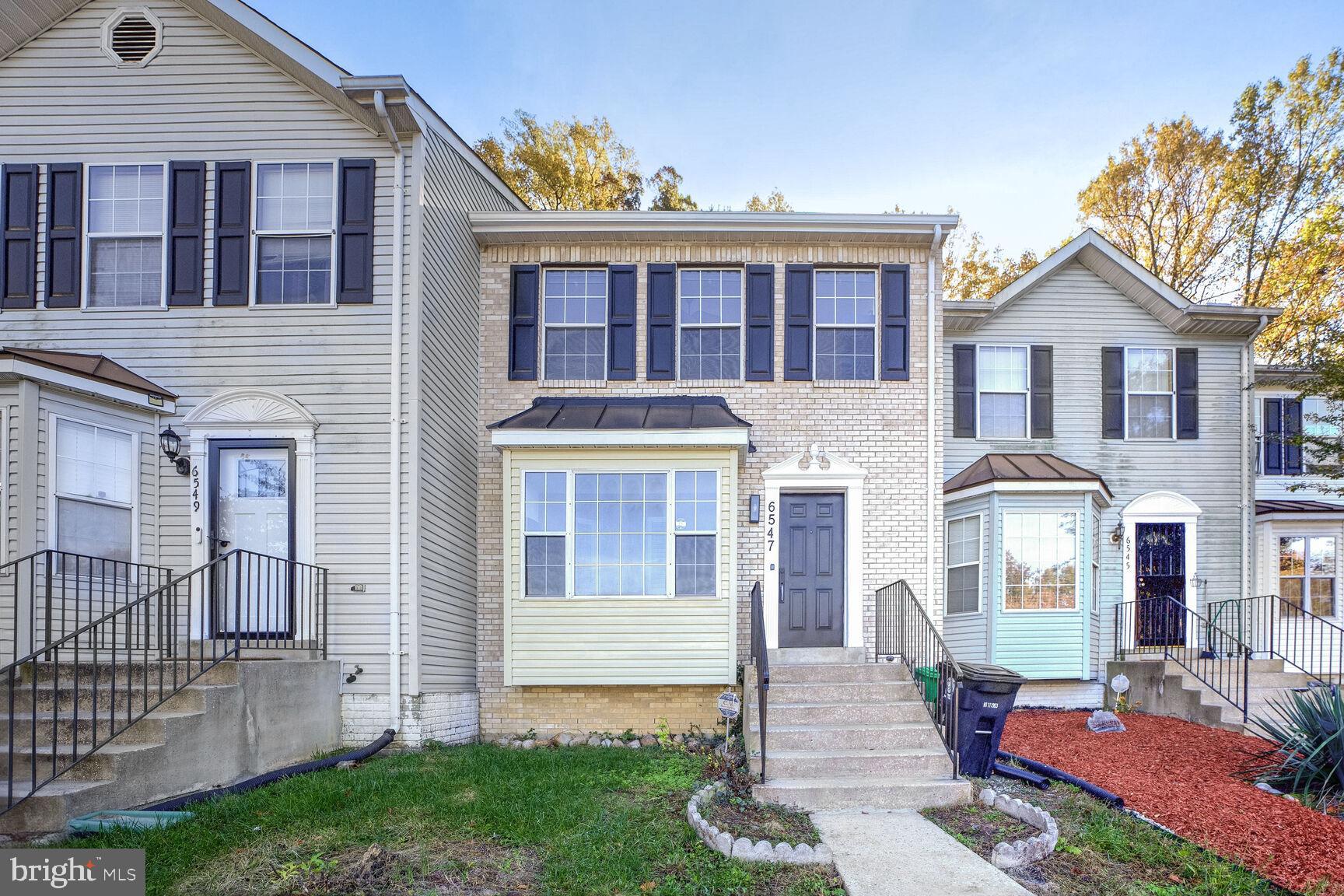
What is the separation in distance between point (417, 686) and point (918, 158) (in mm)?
15582

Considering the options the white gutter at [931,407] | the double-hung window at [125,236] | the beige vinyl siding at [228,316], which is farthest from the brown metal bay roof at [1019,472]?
→ the double-hung window at [125,236]

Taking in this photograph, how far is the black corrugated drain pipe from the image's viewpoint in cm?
564

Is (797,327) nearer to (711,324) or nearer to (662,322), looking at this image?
(711,324)

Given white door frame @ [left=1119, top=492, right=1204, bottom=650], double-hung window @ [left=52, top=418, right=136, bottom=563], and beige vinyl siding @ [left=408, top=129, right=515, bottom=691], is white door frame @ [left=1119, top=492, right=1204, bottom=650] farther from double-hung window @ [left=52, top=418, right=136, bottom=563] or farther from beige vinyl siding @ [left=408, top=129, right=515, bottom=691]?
double-hung window @ [left=52, top=418, right=136, bottom=563]

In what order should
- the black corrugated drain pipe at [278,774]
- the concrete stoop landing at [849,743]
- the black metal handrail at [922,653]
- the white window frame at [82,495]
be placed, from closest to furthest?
1. the black corrugated drain pipe at [278,774]
2. the concrete stoop landing at [849,743]
3. the black metal handrail at [922,653]
4. the white window frame at [82,495]

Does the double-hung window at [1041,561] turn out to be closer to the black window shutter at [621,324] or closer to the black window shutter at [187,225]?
the black window shutter at [621,324]

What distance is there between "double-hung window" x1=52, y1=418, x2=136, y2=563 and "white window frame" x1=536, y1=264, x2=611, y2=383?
4.36 metres

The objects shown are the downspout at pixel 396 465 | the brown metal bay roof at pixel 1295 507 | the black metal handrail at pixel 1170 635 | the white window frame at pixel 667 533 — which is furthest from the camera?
the brown metal bay roof at pixel 1295 507

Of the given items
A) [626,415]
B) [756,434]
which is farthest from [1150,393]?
[626,415]

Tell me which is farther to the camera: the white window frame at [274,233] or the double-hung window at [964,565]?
the double-hung window at [964,565]

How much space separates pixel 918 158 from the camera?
18.2 metres

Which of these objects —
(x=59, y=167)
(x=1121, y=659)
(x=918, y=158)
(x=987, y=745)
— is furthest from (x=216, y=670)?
(x=918, y=158)

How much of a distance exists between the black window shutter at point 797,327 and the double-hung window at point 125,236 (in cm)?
684

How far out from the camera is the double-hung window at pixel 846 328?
10.0 metres
